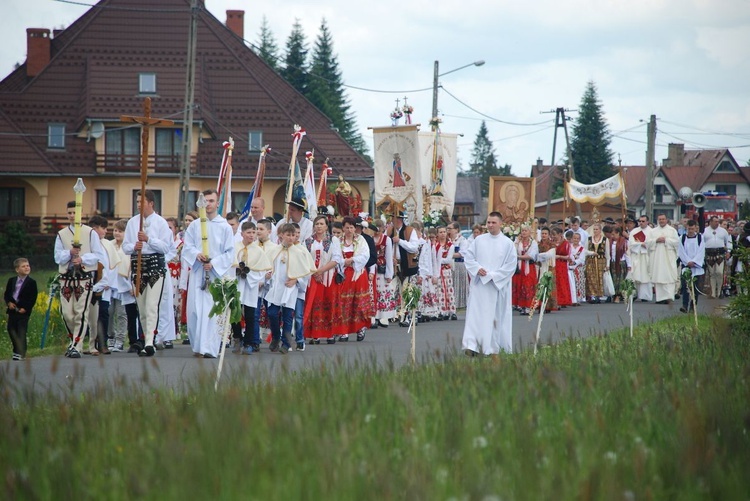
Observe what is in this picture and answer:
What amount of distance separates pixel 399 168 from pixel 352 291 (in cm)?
745

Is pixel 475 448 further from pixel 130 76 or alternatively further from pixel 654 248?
pixel 130 76

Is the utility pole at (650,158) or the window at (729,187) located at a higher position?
the window at (729,187)

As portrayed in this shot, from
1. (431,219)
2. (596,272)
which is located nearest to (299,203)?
(431,219)

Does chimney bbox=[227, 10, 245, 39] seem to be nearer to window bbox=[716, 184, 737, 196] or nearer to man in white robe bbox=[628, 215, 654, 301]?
man in white robe bbox=[628, 215, 654, 301]

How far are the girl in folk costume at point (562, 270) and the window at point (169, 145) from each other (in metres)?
31.1

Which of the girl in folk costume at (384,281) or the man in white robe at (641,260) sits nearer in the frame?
the girl in folk costume at (384,281)

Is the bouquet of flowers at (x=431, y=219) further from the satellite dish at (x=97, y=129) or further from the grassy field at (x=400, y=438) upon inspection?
the satellite dish at (x=97, y=129)

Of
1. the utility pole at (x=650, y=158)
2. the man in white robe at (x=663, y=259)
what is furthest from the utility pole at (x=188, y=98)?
the utility pole at (x=650, y=158)

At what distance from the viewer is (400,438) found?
640cm

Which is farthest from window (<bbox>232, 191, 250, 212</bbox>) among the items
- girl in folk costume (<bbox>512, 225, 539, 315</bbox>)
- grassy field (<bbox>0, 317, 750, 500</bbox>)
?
grassy field (<bbox>0, 317, 750, 500</bbox>)

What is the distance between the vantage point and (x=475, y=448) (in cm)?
579

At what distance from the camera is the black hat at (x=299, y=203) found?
18.8 m

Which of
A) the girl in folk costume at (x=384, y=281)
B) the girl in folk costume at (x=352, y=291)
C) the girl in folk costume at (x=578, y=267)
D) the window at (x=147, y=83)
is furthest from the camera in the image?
the window at (x=147, y=83)

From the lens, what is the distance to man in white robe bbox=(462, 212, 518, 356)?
50.3 ft
